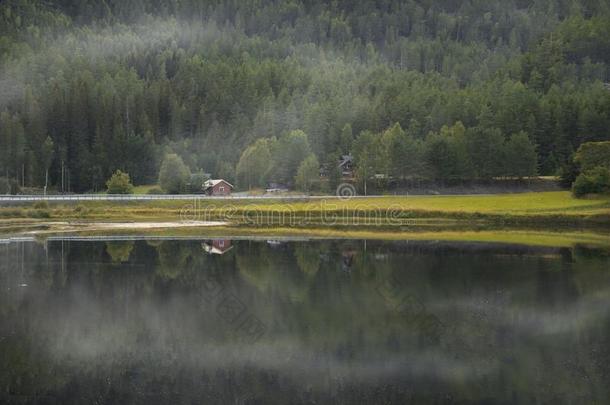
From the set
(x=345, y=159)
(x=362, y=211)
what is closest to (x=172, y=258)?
(x=362, y=211)

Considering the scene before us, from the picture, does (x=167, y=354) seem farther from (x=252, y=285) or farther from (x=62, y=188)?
(x=62, y=188)

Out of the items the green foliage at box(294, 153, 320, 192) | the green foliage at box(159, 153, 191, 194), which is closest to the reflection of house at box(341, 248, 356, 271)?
the green foliage at box(294, 153, 320, 192)

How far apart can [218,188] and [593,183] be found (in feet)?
188

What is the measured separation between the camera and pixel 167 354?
28.9 metres

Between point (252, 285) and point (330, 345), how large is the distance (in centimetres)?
1349

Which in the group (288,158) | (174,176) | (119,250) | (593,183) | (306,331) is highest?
(288,158)

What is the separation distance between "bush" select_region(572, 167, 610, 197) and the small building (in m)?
54.1

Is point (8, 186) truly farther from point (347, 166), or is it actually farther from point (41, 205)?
point (347, 166)

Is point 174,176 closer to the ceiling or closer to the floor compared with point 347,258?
closer to the ceiling

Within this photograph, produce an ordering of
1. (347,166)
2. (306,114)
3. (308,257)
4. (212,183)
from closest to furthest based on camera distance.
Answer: (308,257) → (212,183) → (347,166) → (306,114)

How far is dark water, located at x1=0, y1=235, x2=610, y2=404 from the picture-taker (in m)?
24.8

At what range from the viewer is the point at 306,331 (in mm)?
31766

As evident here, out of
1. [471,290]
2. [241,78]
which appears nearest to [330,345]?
[471,290]

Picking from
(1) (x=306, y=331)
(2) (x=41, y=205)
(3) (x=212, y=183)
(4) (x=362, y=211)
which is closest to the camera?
(1) (x=306, y=331)
